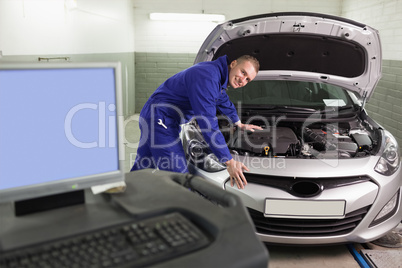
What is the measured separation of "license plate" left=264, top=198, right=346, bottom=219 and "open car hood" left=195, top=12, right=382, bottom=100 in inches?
50.1

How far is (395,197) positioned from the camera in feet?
8.09

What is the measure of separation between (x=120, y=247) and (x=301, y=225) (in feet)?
5.48

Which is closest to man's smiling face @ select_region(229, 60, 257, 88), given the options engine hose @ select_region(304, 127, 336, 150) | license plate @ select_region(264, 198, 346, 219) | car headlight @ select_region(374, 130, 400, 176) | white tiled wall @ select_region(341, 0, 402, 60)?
license plate @ select_region(264, 198, 346, 219)

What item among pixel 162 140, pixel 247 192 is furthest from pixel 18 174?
pixel 162 140

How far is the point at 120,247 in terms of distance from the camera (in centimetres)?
86

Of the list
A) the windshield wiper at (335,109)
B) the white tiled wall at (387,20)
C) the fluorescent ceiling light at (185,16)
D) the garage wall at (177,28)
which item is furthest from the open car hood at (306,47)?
the garage wall at (177,28)

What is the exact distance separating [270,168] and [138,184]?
131cm

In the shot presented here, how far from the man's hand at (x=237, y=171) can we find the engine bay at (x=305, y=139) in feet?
1.24

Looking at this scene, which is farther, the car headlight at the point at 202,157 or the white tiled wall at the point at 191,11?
the white tiled wall at the point at 191,11

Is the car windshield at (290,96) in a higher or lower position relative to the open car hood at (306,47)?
lower

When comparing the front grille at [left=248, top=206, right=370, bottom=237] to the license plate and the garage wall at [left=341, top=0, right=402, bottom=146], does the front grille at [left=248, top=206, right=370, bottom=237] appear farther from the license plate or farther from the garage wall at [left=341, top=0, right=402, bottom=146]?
the garage wall at [left=341, top=0, right=402, bottom=146]

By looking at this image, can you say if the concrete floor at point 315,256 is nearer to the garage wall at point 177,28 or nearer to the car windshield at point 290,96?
the car windshield at point 290,96

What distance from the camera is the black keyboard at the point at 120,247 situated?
2.63ft

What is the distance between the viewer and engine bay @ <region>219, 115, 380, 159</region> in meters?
2.74
